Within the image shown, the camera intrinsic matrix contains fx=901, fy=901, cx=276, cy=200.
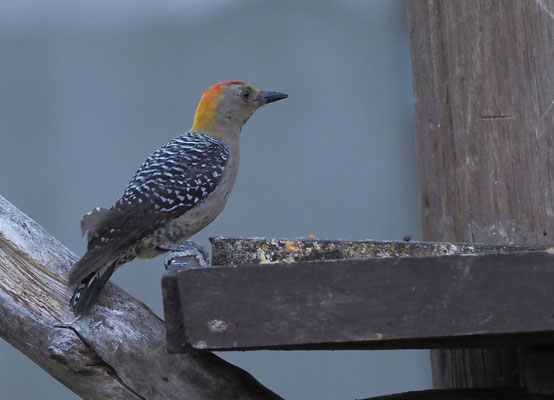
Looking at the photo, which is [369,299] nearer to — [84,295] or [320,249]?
[320,249]

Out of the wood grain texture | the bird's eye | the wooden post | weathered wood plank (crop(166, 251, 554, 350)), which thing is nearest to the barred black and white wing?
the wood grain texture

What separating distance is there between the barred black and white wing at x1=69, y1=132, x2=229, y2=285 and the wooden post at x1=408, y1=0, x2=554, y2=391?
1054 mm

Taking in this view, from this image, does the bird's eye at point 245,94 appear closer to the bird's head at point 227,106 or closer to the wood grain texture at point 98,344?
the bird's head at point 227,106

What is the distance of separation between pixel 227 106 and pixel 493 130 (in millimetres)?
1731

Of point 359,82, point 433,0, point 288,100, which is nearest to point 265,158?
point 288,100

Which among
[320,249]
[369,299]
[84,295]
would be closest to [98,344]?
[84,295]

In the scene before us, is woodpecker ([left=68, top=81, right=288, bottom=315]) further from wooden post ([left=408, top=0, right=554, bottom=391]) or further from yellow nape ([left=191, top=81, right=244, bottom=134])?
wooden post ([left=408, top=0, right=554, bottom=391])

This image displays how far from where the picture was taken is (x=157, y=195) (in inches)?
133

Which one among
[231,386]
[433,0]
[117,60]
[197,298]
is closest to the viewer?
[197,298]

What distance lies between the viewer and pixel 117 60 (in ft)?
13.2

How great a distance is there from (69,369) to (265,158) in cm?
196

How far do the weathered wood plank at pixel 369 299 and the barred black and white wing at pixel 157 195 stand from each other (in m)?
0.95

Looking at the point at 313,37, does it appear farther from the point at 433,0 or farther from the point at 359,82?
the point at 433,0

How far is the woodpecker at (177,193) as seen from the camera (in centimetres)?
296
